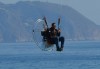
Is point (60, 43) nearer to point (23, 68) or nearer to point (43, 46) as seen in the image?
point (43, 46)

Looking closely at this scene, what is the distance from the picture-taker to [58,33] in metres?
44.8

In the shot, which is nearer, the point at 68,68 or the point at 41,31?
the point at 41,31

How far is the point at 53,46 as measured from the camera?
1802 inches

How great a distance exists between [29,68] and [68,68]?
549cm

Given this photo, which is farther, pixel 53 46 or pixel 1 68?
pixel 1 68

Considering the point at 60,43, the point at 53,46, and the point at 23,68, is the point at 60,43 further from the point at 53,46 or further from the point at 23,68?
the point at 23,68

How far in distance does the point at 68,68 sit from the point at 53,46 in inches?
1338

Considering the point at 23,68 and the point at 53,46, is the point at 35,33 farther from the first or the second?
the point at 23,68

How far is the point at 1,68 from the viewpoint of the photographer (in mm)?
81812

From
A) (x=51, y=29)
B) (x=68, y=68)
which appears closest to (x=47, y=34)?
(x=51, y=29)

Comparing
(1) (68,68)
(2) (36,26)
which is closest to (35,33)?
(2) (36,26)

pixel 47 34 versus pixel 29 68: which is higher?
pixel 47 34

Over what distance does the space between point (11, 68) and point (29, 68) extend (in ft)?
8.26

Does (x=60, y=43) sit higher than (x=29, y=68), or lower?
higher
